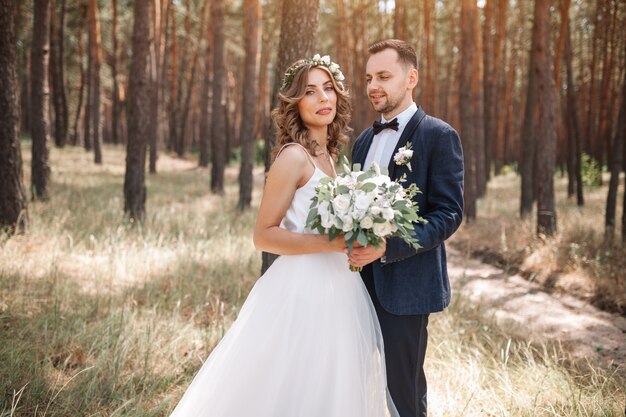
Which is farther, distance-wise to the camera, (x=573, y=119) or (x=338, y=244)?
(x=573, y=119)

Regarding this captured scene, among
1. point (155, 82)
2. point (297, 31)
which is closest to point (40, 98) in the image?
point (155, 82)

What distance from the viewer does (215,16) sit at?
13.7m

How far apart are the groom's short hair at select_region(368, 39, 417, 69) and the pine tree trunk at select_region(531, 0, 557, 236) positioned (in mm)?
7063

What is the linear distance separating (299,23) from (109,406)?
3.46 meters

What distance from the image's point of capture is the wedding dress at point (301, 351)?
2467 millimetres

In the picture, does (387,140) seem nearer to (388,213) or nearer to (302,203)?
(302,203)

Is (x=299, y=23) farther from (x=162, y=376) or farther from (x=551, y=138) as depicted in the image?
(x=551, y=138)

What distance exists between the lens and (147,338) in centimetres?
400

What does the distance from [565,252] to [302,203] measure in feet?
21.9

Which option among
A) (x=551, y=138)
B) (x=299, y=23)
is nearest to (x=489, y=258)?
A: (x=551, y=138)

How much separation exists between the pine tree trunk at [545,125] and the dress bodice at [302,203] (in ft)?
24.2

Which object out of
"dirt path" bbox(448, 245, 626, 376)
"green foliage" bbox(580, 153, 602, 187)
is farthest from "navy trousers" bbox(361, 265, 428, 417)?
"green foliage" bbox(580, 153, 602, 187)

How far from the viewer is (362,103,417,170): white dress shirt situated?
110 inches

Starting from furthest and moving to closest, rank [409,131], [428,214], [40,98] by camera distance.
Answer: [40,98] < [409,131] < [428,214]
